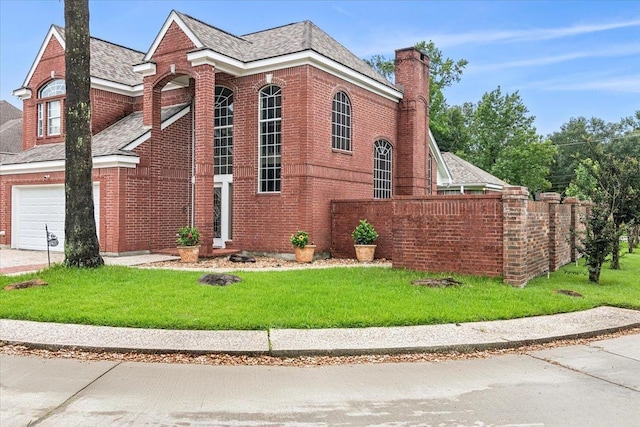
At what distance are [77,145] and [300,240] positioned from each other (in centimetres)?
631

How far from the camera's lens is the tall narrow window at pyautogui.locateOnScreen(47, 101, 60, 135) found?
20312mm

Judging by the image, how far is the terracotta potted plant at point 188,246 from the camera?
14.5 m

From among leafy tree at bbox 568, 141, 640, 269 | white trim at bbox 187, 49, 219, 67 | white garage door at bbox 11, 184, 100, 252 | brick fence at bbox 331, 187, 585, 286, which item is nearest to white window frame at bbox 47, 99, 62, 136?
white garage door at bbox 11, 184, 100, 252

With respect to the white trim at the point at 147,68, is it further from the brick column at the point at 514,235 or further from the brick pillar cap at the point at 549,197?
the brick pillar cap at the point at 549,197

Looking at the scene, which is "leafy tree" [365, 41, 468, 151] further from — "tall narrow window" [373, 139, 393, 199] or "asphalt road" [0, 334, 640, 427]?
"asphalt road" [0, 334, 640, 427]

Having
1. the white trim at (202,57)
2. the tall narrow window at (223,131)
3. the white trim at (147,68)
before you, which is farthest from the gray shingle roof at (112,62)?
the white trim at (202,57)

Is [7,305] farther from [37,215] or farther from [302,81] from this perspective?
[37,215]

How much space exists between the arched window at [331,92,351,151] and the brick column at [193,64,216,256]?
12.9 ft

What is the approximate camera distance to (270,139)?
16.2 meters

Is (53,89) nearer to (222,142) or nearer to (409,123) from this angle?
(222,142)

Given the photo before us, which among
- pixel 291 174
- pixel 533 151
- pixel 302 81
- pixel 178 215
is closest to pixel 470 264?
pixel 291 174

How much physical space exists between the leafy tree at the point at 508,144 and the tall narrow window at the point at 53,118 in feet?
106

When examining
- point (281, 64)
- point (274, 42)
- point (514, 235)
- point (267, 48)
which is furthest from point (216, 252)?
point (514, 235)

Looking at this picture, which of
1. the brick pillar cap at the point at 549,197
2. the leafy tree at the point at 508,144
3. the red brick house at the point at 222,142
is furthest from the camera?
the leafy tree at the point at 508,144
